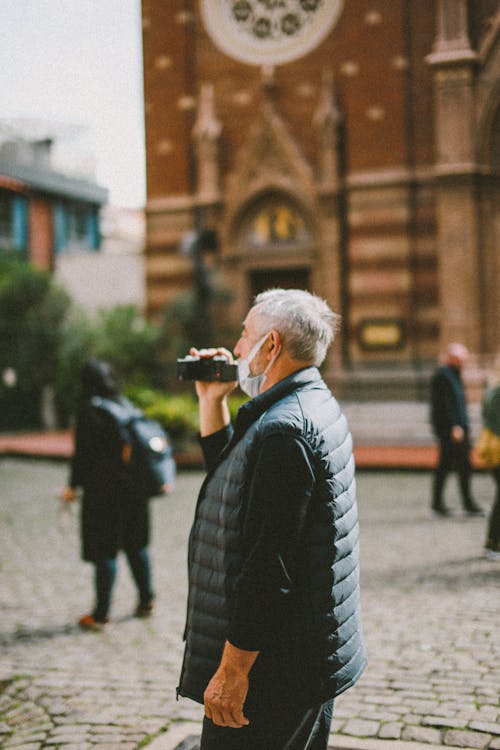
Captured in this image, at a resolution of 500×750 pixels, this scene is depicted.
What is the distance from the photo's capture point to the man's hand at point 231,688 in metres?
2.44

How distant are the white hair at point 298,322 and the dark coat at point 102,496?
350 cm

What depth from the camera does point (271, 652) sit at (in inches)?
98.8

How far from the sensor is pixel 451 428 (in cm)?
965

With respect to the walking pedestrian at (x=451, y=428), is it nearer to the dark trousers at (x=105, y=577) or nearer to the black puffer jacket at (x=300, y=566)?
the dark trousers at (x=105, y=577)

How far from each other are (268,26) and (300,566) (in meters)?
18.5

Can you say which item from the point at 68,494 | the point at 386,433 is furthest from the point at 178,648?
the point at 386,433

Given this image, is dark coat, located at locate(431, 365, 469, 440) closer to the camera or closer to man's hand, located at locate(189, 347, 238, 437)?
man's hand, located at locate(189, 347, 238, 437)

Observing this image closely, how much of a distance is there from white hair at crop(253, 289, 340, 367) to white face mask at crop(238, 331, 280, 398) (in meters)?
0.05

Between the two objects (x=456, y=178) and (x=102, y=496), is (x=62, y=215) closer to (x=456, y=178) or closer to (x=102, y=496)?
(x=456, y=178)

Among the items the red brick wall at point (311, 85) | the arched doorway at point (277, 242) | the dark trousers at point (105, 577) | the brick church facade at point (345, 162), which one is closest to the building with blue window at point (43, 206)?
the red brick wall at point (311, 85)

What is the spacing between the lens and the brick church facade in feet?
56.6

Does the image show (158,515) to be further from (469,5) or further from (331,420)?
(469,5)

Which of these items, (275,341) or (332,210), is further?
(332,210)

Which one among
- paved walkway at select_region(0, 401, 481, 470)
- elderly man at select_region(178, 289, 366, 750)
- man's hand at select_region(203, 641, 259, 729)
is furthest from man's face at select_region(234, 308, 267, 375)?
paved walkway at select_region(0, 401, 481, 470)
